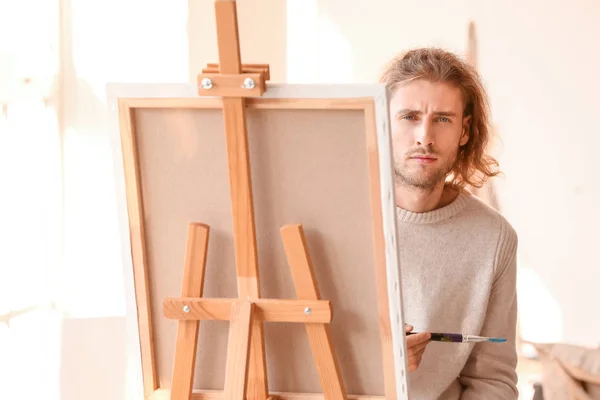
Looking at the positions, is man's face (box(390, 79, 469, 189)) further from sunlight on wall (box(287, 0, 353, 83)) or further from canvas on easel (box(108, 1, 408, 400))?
sunlight on wall (box(287, 0, 353, 83))

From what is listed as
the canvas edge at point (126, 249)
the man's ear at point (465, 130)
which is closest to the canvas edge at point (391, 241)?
the canvas edge at point (126, 249)

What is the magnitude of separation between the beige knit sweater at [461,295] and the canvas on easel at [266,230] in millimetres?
457

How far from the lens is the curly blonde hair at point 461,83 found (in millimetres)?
1723

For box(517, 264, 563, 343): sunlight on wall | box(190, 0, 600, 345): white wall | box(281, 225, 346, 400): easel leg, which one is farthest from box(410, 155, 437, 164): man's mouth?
box(517, 264, 563, 343): sunlight on wall

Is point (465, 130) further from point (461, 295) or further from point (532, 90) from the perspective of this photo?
point (532, 90)

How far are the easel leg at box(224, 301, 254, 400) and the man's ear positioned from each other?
770mm

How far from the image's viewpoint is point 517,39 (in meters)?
4.19

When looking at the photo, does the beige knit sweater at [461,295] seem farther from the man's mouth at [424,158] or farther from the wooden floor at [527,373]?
the wooden floor at [527,373]

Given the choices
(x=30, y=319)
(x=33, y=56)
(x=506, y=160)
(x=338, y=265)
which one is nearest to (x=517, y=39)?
(x=506, y=160)

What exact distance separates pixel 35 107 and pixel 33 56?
0.54 feet

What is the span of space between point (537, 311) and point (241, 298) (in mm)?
3258

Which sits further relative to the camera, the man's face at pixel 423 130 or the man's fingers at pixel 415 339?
the man's face at pixel 423 130

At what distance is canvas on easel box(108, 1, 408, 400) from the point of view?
4.00 feet

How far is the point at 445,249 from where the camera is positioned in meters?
1.74
